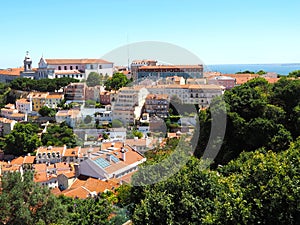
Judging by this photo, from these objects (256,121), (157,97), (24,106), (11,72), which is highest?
(11,72)

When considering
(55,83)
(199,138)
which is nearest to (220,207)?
(199,138)

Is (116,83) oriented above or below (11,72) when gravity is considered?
below

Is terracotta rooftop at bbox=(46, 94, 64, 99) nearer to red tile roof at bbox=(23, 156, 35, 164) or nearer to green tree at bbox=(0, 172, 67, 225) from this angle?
red tile roof at bbox=(23, 156, 35, 164)

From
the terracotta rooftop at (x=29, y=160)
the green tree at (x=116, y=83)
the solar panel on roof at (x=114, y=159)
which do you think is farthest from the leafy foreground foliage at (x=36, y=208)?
the green tree at (x=116, y=83)

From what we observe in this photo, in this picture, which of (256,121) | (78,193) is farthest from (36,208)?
(256,121)

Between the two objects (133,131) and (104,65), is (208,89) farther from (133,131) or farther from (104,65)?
(104,65)

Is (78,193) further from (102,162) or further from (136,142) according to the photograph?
(136,142)

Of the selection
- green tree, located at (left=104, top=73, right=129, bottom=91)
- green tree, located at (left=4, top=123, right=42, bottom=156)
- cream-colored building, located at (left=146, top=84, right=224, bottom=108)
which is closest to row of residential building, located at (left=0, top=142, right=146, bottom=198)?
green tree, located at (left=4, top=123, right=42, bottom=156)
